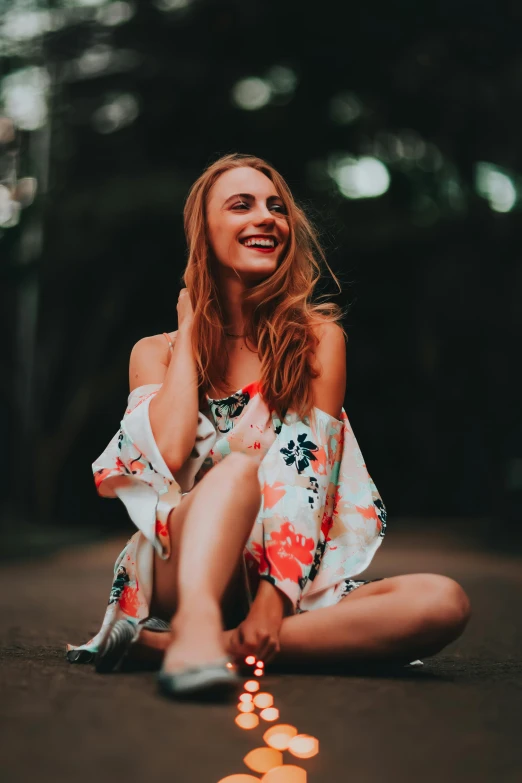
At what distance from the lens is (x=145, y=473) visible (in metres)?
1.73

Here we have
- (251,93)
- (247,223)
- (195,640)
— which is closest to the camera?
(195,640)

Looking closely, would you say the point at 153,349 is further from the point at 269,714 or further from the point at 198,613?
the point at 269,714

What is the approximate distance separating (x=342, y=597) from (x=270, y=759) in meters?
0.55


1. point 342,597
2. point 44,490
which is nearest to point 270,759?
point 342,597

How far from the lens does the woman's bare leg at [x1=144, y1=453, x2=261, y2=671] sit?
144cm

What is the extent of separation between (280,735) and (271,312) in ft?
3.01

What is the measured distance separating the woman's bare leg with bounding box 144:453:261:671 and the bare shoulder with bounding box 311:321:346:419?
0.28 meters

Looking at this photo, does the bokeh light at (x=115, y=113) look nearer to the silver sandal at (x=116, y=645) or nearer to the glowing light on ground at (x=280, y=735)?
the silver sandal at (x=116, y=645)

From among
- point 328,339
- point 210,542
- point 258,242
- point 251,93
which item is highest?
point 251,93

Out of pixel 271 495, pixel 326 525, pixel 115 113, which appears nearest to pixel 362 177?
pixel 115 113

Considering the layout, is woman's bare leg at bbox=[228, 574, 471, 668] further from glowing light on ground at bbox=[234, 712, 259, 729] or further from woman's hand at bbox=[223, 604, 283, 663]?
glowing light on ground at bbox=[234, 712, 259, 729]

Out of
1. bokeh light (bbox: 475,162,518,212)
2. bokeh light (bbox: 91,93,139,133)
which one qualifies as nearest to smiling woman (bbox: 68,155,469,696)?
bokeh light (bbox: 91,93,139,133)

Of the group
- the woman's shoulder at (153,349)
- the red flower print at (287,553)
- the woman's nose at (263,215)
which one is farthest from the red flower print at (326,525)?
the woman's nose at (263,215)

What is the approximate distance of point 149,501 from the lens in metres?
1.71
